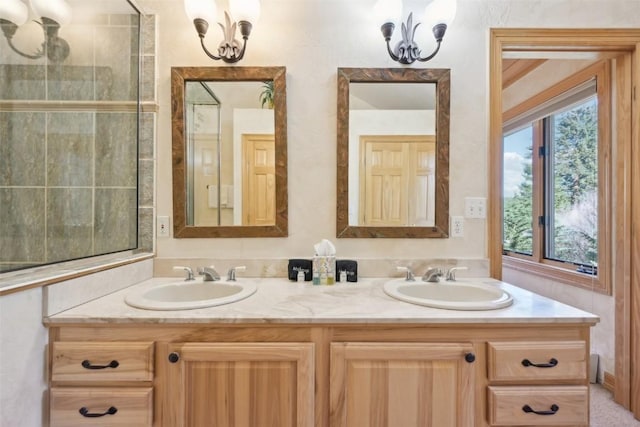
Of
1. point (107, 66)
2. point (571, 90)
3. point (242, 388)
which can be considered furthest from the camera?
point (571, 90)

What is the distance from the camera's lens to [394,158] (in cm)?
149

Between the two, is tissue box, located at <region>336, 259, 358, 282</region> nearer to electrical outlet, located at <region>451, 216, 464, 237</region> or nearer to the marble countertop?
the marble countertop

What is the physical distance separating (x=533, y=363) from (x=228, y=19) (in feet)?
6.48

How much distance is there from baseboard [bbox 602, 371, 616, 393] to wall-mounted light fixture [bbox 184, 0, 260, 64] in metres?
2.96

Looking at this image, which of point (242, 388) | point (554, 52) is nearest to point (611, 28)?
point (554, 52)

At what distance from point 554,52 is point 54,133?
2.60 meters

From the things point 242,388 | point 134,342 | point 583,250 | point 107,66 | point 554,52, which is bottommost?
point 242,388

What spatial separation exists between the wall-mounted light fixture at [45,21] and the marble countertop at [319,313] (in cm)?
111

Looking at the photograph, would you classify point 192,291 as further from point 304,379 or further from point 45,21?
point 45,21

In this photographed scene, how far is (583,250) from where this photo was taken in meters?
2.08

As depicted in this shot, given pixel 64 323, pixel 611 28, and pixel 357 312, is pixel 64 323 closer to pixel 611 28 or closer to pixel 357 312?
pixel 357 312

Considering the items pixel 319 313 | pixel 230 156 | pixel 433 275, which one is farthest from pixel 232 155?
pixel 433 275

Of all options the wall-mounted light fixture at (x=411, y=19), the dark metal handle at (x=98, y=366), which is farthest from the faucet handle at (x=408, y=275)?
the dark metal handle at (x=98, y=366)

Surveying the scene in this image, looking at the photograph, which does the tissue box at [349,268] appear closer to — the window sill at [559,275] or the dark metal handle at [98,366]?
the dark metal handle at [98,366]
